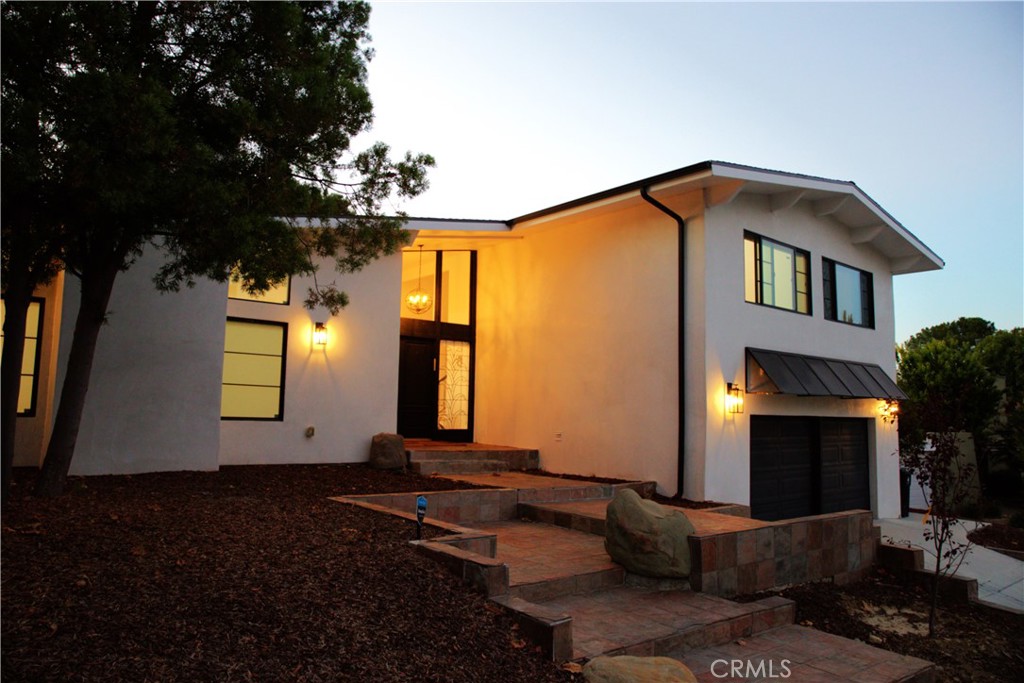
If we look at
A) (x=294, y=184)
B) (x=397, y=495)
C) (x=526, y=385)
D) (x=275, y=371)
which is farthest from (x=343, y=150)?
(x=526, y=385)

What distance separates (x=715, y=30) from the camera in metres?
9.05

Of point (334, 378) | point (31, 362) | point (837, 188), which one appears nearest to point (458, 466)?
point (334, 378)

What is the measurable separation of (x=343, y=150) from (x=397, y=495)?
3950mm

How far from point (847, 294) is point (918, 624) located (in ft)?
26.8

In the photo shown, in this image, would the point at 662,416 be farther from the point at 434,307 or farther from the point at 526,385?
the point at 434,307

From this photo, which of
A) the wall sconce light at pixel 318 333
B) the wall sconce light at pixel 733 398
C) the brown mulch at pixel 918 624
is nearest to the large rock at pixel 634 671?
the brown mulch at pixel 918 624

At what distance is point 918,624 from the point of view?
7.21 meters

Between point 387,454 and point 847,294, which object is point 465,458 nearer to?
point 387,454

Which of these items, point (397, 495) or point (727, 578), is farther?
point (397, 495)

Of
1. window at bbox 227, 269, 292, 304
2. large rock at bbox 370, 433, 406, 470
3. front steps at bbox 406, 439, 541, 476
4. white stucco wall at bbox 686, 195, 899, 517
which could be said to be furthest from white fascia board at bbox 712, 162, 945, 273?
window at bbox 227, 269, 292, 304

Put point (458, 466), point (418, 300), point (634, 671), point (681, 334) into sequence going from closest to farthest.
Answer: point (634, 671), point (681, 334), point (458, 466), point (418, 300)

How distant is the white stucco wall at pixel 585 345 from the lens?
10.8 meters

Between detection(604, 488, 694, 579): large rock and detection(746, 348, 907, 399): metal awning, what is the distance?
16.3ft

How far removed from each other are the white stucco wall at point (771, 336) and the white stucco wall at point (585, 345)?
627 mm
